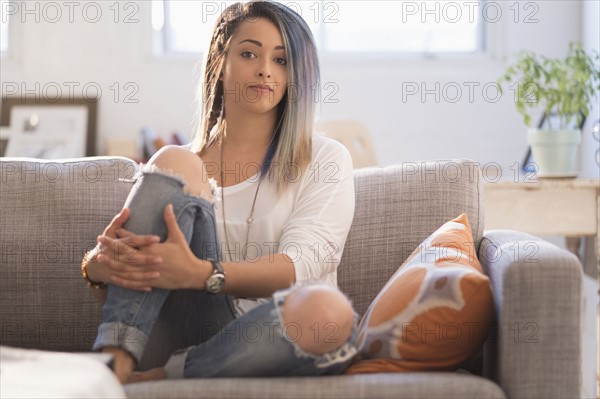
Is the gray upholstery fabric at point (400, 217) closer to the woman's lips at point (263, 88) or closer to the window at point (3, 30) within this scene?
the woman's lips at point (263, 88)

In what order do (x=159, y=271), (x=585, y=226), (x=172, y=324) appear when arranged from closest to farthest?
(x=159, y=271) → (x=172, y=324) → (x=585, y=226)

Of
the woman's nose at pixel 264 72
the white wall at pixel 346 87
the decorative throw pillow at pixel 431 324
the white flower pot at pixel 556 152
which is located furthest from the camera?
the white wall at pixel 346 87

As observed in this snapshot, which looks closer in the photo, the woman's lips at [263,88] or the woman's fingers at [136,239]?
the woman's fingers at [136,239]

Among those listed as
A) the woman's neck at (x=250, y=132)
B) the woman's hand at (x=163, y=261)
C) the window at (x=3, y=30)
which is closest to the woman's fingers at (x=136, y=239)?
the woman's hand at (x=163, y=261)

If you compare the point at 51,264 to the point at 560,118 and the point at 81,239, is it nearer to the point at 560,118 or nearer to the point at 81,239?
the point at 81,239

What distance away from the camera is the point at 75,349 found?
2.05 meters

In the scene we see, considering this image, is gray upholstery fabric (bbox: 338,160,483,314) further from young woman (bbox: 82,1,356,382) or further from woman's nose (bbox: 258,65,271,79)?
woman's nose (bbox: 258,65,271,79)

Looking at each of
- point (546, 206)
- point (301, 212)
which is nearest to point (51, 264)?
point (301, 212)

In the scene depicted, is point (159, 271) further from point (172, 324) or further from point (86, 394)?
point (86, 394)

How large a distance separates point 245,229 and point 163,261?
1.16 ft

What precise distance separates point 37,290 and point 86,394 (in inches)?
36.3

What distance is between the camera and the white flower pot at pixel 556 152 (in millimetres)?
3029

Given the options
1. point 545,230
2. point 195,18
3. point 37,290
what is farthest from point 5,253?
point 195,18

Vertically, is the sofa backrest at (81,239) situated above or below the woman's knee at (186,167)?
below
